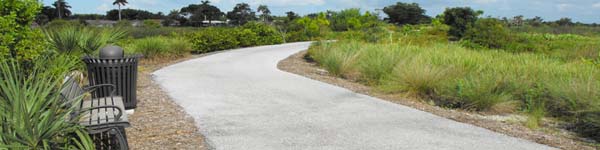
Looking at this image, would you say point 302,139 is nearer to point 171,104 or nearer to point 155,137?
point 155,137

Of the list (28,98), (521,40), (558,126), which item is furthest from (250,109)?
(521,40)

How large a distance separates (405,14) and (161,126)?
79.0 metres

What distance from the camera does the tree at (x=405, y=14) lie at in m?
81.7

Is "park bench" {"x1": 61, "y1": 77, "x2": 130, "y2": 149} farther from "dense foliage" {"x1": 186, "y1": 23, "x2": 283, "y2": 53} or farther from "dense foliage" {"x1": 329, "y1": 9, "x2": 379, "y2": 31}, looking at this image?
"dense foliage" {"x1": 329, "y1": 9, "x2": 379, "y2": 31}

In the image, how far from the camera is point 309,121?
19.8 ft

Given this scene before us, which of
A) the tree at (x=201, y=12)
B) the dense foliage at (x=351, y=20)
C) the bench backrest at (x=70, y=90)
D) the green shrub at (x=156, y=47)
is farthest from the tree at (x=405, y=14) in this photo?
A: the bench backrest at (x=70, y=90)

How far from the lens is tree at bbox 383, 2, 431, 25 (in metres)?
81.7

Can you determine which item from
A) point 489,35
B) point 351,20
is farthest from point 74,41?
point 351,20

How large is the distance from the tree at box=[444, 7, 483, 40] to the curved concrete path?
2830 cm

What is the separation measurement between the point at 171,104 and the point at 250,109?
117cm

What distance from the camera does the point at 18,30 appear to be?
18.4 ft

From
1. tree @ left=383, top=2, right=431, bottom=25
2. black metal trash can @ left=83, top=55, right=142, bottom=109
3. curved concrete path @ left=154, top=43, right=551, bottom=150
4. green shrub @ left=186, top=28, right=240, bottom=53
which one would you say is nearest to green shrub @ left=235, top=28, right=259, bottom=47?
green shrub @ left=186, top=28, right=240, bottom=53

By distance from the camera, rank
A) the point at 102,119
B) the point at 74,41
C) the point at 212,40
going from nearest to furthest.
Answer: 1. the point at 102,119
2. the point at 74,41
3. the point at 212,40

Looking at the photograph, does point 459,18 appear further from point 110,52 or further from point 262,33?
point 110,52
